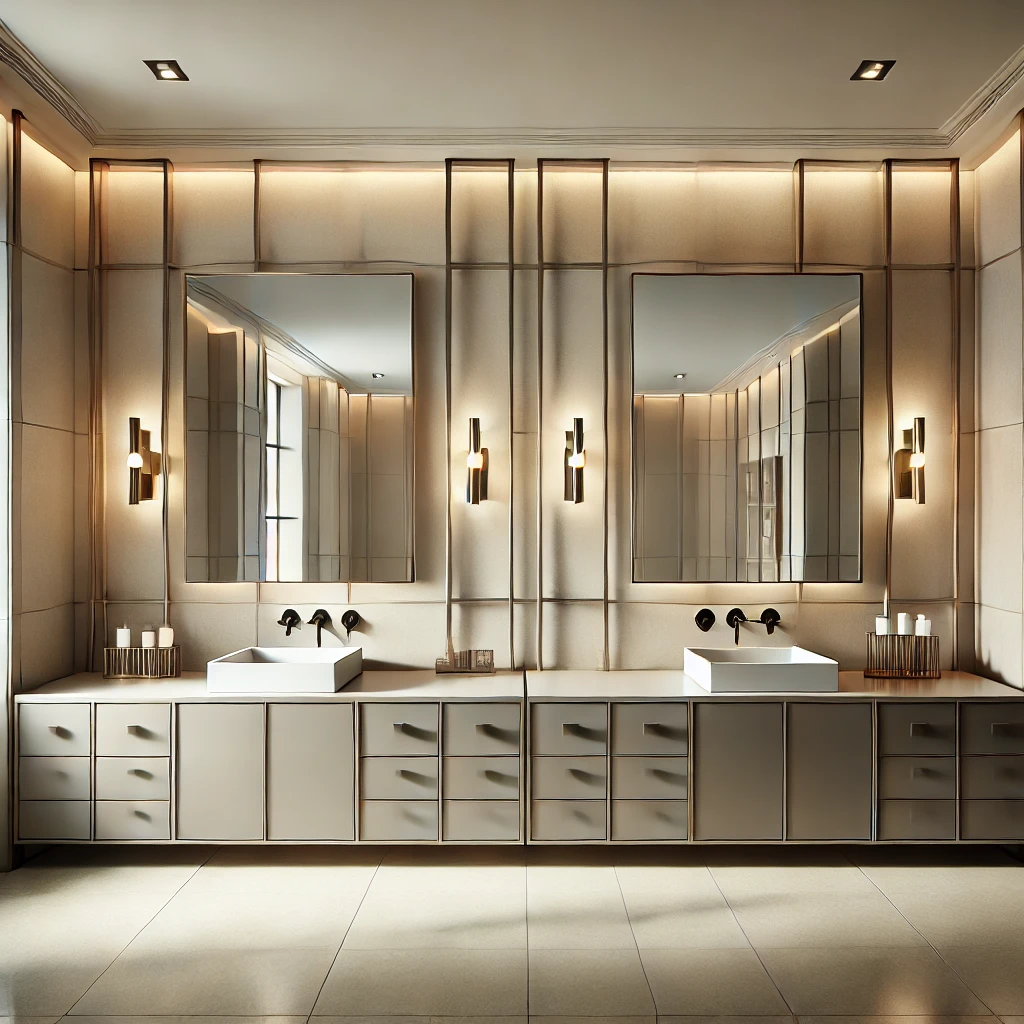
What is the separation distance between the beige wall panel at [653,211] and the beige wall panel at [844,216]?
0.54 metres

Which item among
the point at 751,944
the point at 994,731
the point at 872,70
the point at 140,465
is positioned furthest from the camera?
the point at 140,465

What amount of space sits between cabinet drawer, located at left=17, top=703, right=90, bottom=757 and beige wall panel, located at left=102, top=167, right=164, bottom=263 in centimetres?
198

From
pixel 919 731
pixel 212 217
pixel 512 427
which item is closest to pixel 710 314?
pixel 512 427

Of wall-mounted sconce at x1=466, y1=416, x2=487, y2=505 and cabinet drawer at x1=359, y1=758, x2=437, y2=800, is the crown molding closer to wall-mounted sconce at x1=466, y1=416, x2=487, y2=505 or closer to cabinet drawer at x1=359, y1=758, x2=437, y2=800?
wall-mounted sconce at x1=466, y1=416, x2=487, y2=505

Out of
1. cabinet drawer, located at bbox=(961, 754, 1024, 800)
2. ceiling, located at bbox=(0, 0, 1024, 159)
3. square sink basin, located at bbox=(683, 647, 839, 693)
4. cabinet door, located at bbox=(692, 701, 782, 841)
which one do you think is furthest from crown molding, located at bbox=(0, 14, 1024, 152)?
cabinet drawer, located at bbox=(961, 754, 1024, 800)

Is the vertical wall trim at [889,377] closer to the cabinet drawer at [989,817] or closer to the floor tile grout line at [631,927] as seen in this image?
the cabinet drawer at [989,817]

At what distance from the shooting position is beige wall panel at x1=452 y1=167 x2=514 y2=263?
13.0 ft

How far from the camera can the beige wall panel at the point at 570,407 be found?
3945 mm

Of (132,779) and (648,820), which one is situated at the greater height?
(132,779)

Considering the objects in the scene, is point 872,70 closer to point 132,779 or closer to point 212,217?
point 212,217

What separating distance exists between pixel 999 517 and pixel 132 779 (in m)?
3.70

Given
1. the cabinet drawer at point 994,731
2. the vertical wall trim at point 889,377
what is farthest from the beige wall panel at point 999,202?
the cabinet drawer at point 994,731

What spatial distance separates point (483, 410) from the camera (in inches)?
156

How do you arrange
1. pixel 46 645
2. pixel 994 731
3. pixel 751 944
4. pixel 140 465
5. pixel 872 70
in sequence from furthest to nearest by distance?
pixel 140 465 → pixel 46 645 → pixel 994 731 → pixel 872 70 → pixel 751 944
